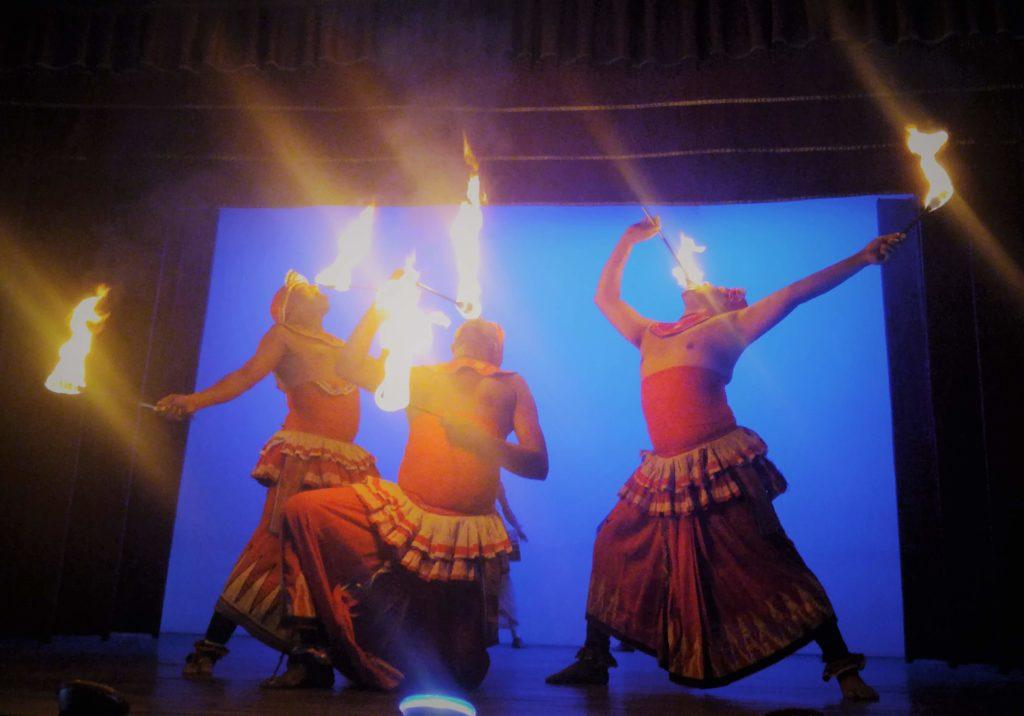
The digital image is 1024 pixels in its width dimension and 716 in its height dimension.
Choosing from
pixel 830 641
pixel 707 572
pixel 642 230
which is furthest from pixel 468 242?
pixel 830 641

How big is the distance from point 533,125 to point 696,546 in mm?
Result: 2651

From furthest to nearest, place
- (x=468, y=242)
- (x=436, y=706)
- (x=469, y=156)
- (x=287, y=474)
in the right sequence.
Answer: (x=469, y=156), (x=468, y=242), (x=287, y=474), (x=436, y=706)

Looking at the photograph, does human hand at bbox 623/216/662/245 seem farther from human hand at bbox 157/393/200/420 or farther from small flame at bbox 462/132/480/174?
human hand at bbox 157/393/200/420

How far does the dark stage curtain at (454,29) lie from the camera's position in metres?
3.50

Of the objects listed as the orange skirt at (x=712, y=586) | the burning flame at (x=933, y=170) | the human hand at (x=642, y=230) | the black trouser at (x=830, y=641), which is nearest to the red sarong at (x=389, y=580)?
the orange skirt at (x=712, y=586)

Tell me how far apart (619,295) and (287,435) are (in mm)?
1589

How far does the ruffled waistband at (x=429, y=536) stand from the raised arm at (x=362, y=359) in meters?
0.51

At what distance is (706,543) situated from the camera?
2.97m

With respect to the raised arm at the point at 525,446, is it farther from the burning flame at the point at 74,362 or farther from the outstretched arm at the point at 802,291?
the burning flame at the point at 74,362

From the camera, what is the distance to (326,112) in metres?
4.54

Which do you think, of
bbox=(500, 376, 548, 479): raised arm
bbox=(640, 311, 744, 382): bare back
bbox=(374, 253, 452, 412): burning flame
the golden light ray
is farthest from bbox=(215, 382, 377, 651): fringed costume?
the golden light ray

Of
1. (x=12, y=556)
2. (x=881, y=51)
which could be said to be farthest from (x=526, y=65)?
(x=12, y=556)

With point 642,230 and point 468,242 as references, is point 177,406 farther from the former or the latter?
point 642,230

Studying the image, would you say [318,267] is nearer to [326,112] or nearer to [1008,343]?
[326,112]
